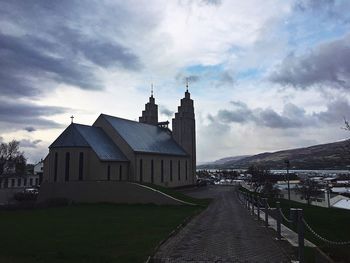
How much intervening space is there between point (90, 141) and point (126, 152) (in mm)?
6292

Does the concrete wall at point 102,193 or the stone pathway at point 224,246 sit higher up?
the concrete wall at point 102,193

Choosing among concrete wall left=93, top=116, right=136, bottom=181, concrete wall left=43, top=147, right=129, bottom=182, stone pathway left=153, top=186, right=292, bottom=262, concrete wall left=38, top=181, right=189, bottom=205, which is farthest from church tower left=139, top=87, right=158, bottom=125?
stone pathway left=153, top=186, right=292, bottom=262

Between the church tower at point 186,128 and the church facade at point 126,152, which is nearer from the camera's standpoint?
the church facade at point 126,152

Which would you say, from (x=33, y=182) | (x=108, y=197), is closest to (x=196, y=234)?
(x=108, y=197)

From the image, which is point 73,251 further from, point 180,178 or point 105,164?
point 180,178

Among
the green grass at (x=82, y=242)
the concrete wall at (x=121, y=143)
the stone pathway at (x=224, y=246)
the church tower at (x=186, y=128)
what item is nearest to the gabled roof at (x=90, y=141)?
the concrete wall at (x=121, y=143)

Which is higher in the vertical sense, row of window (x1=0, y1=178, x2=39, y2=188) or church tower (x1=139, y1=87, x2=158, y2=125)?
church tower (x1=139, y1=87, x2=158, y2=125)

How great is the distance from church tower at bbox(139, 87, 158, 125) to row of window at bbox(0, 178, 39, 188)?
101ft

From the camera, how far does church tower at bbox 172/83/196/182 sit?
69812 mm

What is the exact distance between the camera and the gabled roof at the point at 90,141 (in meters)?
44.3

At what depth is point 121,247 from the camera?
43.1 feet

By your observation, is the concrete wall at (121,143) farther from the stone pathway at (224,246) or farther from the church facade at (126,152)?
the stone pathway at (224,246)

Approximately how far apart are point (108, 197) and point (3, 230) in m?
20.1

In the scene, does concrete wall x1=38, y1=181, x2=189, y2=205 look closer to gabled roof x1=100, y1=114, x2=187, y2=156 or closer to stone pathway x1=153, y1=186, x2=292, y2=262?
gabled roof x1=100, y1=114, x2=187, y2=156
